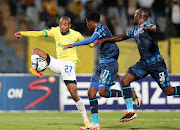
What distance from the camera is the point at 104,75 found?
9.48 m

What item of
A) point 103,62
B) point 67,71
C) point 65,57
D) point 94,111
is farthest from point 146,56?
point 65,57

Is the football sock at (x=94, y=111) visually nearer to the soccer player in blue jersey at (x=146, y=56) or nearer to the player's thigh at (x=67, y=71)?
the soccer player in blue jersey at (x=146, y=56)

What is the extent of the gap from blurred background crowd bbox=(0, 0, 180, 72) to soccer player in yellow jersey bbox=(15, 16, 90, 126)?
23.0ft

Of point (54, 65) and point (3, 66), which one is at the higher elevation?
point (3, 66)

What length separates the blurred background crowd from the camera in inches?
695

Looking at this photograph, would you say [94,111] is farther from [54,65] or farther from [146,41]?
[146,41]

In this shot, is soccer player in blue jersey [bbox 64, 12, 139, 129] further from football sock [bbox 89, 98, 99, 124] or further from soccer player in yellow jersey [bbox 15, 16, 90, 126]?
soccer player in yellow jersey [bbox 15, 16, 90, 126]

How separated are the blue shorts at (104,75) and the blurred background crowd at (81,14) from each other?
750 centimetres

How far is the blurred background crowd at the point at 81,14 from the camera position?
17.7 metres

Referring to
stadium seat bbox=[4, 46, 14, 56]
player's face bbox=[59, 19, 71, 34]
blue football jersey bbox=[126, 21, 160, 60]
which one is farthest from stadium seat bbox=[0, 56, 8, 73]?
blue football jersey bbox=[126, 21, 160, 60]

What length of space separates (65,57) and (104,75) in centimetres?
104

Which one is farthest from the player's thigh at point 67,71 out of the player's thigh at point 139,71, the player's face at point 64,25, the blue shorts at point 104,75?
the player's thigh at point 139,71

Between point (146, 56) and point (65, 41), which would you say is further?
point (65, 41)

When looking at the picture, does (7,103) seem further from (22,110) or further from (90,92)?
(90,92)
